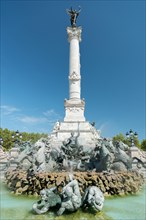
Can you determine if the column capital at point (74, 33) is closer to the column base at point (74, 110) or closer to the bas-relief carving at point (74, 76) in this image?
the bas-relief carving at point (74, 76)

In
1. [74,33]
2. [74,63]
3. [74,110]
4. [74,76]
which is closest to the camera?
[74,110]

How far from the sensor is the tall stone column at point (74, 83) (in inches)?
1056

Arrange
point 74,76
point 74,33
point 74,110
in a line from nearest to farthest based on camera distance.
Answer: point 74,110 → point 74,76 → point 74,33

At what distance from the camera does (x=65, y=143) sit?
14.6 meters

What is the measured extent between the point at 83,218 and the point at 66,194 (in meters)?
0.78

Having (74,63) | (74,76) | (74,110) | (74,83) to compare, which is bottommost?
(74,110)

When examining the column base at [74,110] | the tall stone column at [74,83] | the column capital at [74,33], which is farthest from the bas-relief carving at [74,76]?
the column capital at [74,33]

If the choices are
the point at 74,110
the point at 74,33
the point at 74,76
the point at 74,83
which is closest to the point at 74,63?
the point at 74,76

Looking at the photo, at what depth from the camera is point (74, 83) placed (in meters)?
28.7

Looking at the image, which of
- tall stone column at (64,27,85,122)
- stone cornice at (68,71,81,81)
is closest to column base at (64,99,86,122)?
tall stone column at (64,27,85,122)

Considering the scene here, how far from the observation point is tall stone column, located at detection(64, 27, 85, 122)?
26.8 meters

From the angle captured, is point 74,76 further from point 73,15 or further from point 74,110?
point 73,15

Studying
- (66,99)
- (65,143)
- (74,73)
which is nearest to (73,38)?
(74,73)

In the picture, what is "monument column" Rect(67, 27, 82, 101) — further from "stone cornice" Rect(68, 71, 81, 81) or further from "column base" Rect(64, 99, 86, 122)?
"column base" Rect(64, 99, 86, 122)
